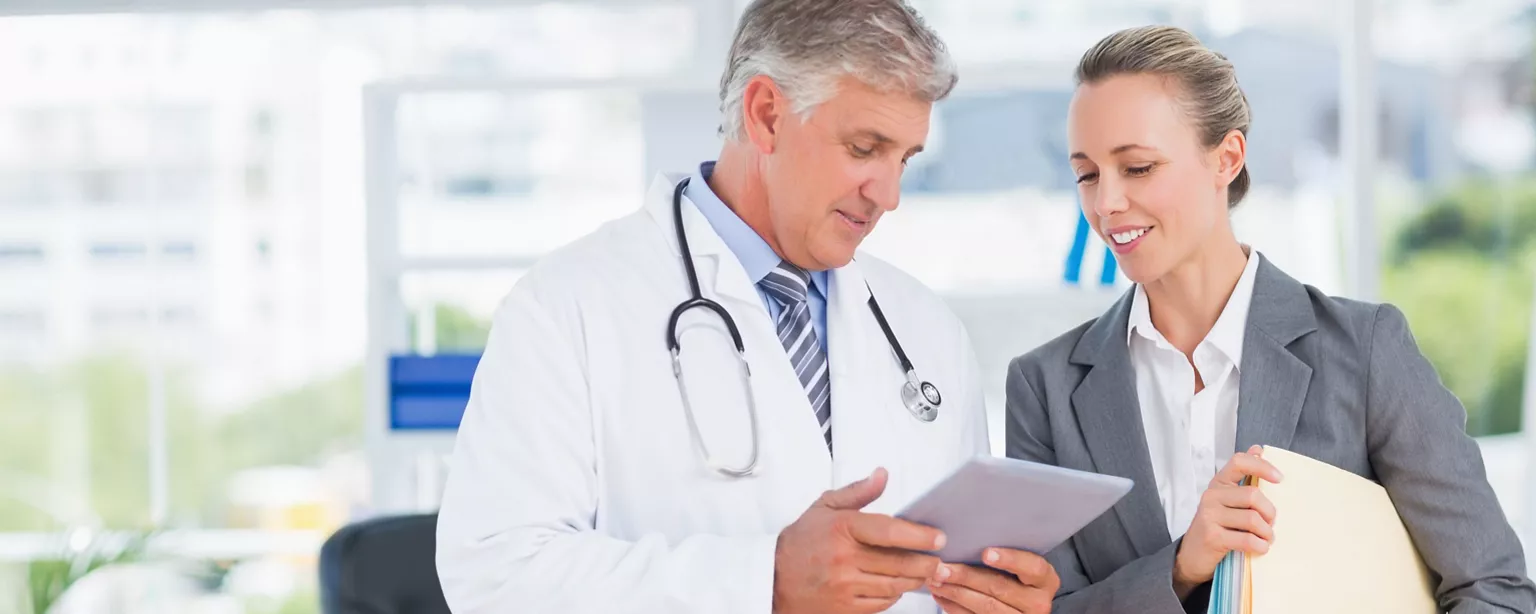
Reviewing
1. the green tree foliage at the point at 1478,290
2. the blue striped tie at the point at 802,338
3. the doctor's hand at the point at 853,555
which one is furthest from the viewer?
the green tree foliage at the point at 1478,290

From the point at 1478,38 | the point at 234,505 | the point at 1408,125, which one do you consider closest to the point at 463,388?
the point at 234,505

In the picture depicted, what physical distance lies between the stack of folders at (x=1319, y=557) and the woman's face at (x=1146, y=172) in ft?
0.91

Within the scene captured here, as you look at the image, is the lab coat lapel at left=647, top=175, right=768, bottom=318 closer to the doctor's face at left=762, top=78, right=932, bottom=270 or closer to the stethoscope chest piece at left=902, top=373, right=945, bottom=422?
the doctor's face at left=762, top=78, right=932, bottom=270

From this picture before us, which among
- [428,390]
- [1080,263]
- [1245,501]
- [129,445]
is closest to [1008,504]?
[1245,501]

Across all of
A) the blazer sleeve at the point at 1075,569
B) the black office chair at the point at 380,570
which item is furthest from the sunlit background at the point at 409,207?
the blazer sleeve at the point at 1075,569

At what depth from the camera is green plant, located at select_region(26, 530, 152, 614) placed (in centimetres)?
343

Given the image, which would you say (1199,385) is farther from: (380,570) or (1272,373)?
(380,570)

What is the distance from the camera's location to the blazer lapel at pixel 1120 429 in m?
1.56

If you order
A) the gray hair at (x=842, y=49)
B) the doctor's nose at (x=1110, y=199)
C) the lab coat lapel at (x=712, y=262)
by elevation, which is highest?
the gray hair at (x=842, y=49)

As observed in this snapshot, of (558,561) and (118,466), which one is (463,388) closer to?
(118,466)

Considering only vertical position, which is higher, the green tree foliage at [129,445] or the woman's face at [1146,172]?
the woman's face at [1146,172]

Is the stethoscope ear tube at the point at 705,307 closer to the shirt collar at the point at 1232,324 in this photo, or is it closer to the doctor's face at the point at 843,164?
the doctor's face at the point at 843,164

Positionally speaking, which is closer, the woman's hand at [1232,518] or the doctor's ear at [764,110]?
the woman's hand at [1232,518]

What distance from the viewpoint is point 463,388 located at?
3.41 m
